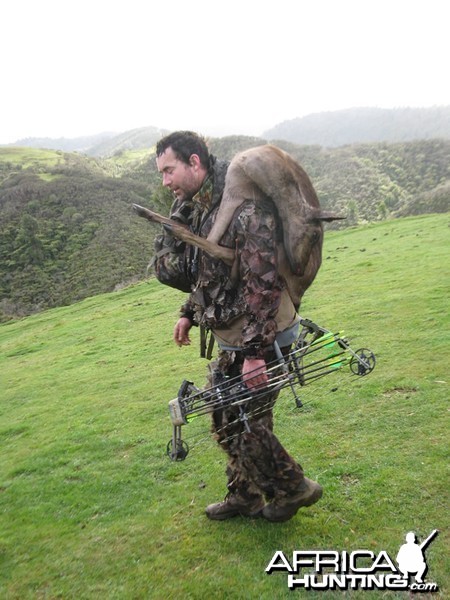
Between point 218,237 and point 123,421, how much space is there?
170 inches

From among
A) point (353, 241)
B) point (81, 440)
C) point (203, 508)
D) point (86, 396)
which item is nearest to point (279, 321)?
point (203, 508)

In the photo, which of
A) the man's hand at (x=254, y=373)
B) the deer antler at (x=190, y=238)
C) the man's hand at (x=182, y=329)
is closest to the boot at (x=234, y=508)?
the man's hand at (x=254, y=373)

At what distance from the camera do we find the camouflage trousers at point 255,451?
3557 millimetres

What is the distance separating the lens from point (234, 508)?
150 inches

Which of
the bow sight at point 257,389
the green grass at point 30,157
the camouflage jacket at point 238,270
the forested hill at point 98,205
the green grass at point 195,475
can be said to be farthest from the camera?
the green grass at point 30,157

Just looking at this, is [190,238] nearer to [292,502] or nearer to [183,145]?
[183,145]

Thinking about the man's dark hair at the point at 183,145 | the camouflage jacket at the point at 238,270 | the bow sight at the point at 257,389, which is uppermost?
the man's dark hair at the point at 183,145

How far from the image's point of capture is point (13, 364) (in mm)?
13734

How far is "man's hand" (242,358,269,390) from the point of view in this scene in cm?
310

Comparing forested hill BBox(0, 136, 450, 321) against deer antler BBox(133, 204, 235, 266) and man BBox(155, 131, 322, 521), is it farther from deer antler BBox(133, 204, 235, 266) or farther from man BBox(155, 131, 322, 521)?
deer antler BBox(133, 204, 235, 266)

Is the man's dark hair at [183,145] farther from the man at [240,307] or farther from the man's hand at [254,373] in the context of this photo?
the man's hand at [254,373]

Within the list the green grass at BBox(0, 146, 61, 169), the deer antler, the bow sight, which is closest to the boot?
the bow sight

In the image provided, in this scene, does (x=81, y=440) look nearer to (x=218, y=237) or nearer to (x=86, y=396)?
(x=86, y=396)

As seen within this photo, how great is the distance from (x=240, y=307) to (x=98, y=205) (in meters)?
46.9
